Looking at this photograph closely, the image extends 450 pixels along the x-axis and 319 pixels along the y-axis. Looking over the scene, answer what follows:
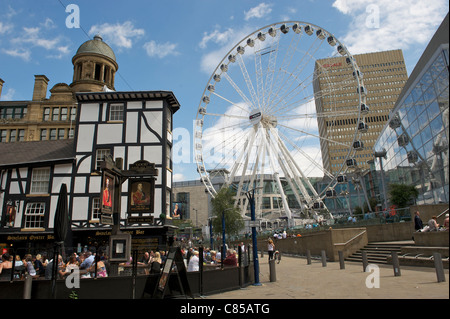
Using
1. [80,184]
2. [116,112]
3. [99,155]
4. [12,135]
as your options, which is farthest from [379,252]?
[12,135]

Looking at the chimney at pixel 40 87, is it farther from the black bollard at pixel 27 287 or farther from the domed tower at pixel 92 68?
the black bollard at pixel 27 287

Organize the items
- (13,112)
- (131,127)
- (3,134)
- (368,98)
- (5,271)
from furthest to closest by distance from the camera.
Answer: (368,98), (13,112), (3,134), (131,127), (5,271)

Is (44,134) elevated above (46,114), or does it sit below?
below

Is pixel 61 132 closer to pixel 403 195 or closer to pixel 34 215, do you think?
pixel 34 215

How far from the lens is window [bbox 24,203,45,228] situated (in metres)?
24.7

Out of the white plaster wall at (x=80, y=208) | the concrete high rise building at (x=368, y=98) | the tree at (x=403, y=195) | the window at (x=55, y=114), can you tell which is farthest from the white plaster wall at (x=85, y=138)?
the concrete high rise building at (x=368, y=98)

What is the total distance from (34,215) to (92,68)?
27957 mm

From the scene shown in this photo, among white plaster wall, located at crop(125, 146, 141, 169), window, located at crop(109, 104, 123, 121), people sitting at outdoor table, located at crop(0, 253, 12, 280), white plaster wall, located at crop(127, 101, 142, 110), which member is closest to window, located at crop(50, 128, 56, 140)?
window, located at crop(109, 104, 123, 121)

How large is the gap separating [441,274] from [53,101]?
4810 cm

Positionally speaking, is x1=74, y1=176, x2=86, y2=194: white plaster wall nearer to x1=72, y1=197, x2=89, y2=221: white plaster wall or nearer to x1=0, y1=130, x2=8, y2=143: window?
x1=72, y1=197, x2=89, y2=221: white plaster wall

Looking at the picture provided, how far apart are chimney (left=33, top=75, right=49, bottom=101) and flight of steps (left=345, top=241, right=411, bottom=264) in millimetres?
45117

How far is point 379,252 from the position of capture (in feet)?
59.3

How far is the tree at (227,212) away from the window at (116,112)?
1848 cm
